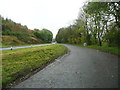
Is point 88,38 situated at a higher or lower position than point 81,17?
lower

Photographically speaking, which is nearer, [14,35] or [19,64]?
[19,64]

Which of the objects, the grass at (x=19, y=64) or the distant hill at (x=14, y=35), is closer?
the grass at (x=19, y=64)

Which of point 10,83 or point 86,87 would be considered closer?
point 86,87

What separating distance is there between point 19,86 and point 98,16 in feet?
37.1

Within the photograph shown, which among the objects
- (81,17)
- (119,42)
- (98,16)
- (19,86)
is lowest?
(19,86)

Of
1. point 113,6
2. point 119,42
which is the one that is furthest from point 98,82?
point 113,6

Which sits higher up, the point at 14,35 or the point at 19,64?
the point at 14,35

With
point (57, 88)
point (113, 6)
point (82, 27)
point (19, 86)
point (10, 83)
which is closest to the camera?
point (57, 88)

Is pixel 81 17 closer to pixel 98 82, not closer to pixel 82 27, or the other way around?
pixel 82 27

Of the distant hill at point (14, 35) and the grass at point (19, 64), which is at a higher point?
the distant hill at point (14, 35)

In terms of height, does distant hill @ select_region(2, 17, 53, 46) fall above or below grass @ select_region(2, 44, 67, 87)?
above

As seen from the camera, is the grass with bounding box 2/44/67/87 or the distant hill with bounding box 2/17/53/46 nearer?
the grass with bounding box 2/44/67/87

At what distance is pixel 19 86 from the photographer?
3318 millimetres

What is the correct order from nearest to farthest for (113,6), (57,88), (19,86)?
(57,88), (19,86), (113,6)
